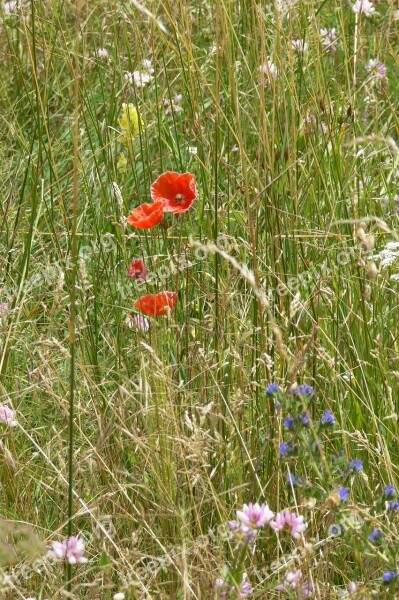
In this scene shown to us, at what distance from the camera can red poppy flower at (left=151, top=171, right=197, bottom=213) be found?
2.04 metres

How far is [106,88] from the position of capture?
3414 mm

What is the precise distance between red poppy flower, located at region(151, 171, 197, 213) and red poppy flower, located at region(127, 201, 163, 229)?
28 mm

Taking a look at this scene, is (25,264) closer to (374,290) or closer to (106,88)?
(374,290)

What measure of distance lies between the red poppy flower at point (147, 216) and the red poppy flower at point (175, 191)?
28 millimetres

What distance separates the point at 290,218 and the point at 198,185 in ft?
1.55

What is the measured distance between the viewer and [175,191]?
2.11 m

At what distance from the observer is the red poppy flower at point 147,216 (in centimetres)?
195

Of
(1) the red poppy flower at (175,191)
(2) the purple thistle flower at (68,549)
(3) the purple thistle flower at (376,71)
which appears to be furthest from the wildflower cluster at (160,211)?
(3) the purple thistle flower at (376,71)

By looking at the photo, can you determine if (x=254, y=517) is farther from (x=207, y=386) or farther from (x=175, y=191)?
(x=175, y=191)

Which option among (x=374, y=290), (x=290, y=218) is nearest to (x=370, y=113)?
(x=290, y=218)

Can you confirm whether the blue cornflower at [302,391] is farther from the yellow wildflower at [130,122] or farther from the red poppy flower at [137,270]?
the yellow wildflower at [130,122]

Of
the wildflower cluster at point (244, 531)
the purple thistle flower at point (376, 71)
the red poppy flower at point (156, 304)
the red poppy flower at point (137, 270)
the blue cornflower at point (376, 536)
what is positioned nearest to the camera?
the wildflower cluster at point (244, 531)

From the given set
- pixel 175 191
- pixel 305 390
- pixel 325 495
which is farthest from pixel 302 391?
pixel 175 191

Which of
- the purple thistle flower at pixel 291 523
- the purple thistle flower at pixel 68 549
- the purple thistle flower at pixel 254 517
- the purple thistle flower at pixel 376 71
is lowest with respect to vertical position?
the purple thistle flower at pixel 68 549
